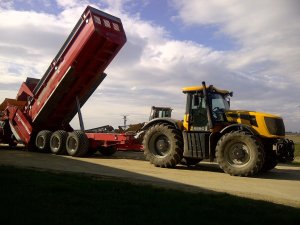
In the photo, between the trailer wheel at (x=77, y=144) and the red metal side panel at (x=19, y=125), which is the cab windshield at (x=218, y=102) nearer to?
the trailer wheel at (x=77, y=144)

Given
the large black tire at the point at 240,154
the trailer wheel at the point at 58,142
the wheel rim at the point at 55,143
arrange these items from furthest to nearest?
the wheel rim at the point at 55,143 → the trailer wheel at the point at 58,142 → the large black tire at the point at 240,154

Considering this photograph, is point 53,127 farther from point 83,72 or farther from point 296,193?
point 296,193

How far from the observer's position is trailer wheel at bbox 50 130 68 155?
1694cm

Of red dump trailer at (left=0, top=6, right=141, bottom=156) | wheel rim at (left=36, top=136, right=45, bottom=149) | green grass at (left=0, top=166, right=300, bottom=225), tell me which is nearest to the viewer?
green grass at (left=0, top=166, right=300, bottom=225)

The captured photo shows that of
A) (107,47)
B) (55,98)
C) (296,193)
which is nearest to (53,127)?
(55,98)

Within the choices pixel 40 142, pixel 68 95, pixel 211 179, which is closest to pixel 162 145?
pixel 211 179

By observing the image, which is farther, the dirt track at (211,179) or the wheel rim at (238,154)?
the wheel rim at (238,154)

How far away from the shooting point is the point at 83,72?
15.7m

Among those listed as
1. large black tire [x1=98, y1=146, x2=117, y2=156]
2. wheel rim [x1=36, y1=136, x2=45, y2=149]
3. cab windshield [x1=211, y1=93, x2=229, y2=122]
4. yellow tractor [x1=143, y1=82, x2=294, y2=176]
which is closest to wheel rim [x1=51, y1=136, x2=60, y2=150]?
wheel rim [x1=36, y1=136, x2=45, y2=149]

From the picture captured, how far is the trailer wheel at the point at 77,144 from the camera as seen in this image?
1619cm

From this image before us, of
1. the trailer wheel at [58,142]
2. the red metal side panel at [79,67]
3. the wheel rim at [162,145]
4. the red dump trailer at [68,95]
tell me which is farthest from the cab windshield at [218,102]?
the trailer wheel at [58,142]

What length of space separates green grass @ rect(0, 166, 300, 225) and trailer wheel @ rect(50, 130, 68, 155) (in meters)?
8.43

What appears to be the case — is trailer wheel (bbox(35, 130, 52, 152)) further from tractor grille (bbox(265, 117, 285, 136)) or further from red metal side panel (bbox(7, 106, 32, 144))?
tractor grille (bbox(265, 117, 285, 136))

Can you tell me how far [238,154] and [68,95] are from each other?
301 inches
